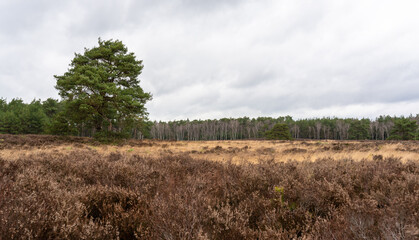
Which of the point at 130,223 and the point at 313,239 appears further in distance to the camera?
the point at 130,223

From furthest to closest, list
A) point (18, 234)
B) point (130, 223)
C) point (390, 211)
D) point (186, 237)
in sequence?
point (130, 223) → point (390, 211) → point (186, 237) → point (18, 234)

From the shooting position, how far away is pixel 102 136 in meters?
18.1

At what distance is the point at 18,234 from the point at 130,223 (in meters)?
0.95

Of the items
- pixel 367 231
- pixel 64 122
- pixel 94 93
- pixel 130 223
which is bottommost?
pixel 130 223

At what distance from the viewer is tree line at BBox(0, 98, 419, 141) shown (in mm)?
47844

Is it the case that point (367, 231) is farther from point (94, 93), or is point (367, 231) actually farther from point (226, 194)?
point (94, 93)

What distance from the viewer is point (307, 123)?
99188mm

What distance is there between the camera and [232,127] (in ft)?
326

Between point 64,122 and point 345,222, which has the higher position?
point 64,122

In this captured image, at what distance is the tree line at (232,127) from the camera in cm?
4784

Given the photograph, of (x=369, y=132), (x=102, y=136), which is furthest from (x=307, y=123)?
(x=102, y=136)

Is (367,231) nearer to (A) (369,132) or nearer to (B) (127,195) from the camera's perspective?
(B) (127,195)

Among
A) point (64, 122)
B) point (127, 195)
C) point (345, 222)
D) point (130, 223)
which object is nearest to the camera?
point (345, 222)

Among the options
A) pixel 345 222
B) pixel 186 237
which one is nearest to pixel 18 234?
pixel 186 237
